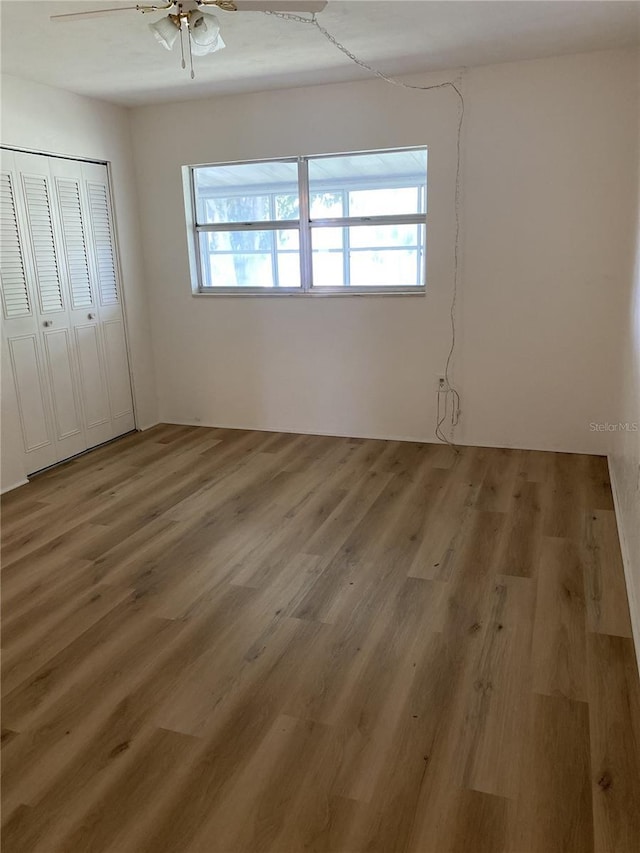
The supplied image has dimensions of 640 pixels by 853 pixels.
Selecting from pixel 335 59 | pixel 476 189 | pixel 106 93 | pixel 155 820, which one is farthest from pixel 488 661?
pixel 106 93

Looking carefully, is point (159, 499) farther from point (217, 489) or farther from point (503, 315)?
point (503, 315)

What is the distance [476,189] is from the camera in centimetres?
432

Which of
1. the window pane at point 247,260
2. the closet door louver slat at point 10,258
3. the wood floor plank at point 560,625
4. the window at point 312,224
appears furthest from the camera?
the window pane at point 247,260

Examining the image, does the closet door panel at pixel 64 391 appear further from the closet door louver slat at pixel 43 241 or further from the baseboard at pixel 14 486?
the baseboard at pixel 14 486

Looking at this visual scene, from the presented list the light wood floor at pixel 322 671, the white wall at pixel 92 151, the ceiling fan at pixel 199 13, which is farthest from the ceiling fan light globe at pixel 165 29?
the light wood floor at pixel 322 671

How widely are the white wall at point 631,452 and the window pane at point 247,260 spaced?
249 centimetres

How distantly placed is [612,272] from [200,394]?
3.42m

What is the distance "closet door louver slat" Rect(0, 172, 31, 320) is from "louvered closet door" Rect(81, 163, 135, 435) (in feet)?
2.36

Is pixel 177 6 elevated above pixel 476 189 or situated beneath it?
elevated above

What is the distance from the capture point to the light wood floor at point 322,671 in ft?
5.61

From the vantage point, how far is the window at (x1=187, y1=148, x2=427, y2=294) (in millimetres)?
4629

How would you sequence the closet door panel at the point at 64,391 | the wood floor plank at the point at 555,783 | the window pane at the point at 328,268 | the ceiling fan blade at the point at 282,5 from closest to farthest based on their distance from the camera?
the wood floor plank at the point at 555,783
the ceiling fan blade at the point at 282,5
the closet door panel at the point at 64,391
the window pane at the point at 328,268

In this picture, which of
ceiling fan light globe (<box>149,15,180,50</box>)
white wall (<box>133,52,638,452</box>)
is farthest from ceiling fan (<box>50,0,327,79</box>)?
white wall (<box>133,52,638,452</box>)

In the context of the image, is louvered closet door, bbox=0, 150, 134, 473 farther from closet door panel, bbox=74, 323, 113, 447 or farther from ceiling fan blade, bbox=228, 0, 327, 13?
ceiling fan blade, bbox=228, 0, 327, 13
